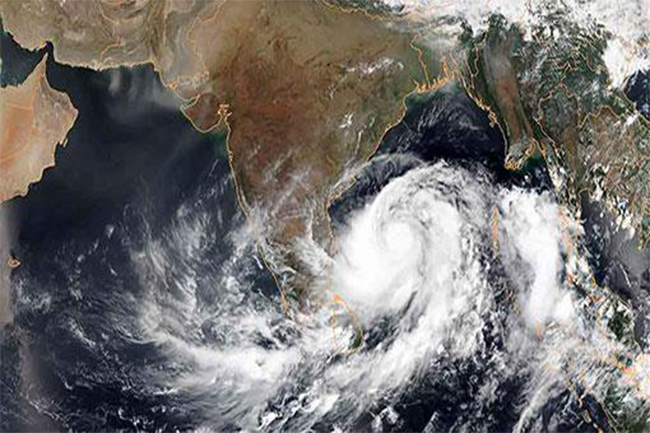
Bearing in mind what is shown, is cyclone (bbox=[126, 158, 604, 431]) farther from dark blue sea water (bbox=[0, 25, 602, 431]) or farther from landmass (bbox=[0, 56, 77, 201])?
landmass (bbox=[0, 56, 77, 201])

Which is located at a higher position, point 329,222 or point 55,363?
point 329,222

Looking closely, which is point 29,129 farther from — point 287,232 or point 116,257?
point 287,232

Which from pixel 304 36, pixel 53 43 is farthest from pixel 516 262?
pixel 53 43

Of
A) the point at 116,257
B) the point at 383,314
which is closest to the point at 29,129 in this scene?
the point at 116,257

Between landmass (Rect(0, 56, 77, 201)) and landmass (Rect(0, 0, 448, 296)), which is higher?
landmass (Rect(0, 0, 448, 296))

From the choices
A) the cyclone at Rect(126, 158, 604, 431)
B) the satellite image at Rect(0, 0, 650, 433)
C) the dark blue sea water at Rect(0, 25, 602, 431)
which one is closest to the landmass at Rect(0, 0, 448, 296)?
the satellite image at Rect(0, 0, 650, 433)

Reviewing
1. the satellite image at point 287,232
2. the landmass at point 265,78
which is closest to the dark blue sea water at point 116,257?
the satellite image at point 287,232

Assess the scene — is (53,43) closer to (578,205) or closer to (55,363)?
(55,363)
